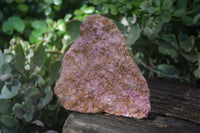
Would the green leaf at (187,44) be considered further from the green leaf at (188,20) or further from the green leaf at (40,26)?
the green leaf at (40,26)

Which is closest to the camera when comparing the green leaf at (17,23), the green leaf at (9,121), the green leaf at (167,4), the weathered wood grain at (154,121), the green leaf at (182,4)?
the weathered wood grain at (154,121)

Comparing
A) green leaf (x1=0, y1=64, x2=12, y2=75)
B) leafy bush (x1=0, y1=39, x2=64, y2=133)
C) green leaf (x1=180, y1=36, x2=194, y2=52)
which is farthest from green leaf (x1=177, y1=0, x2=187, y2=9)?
green leaf (x1=0, y1=64, x2=12, y2=75)

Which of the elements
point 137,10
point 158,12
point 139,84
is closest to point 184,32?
point 158,12

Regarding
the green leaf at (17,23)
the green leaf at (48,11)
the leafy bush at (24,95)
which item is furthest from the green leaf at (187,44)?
the green leaf at (17,23)

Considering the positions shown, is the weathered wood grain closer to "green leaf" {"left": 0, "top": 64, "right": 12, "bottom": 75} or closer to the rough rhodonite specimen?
the rough rhodonite specimen

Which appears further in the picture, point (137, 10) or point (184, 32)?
point (184, 32)

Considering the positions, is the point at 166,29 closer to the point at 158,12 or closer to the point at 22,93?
the point at 158,12
